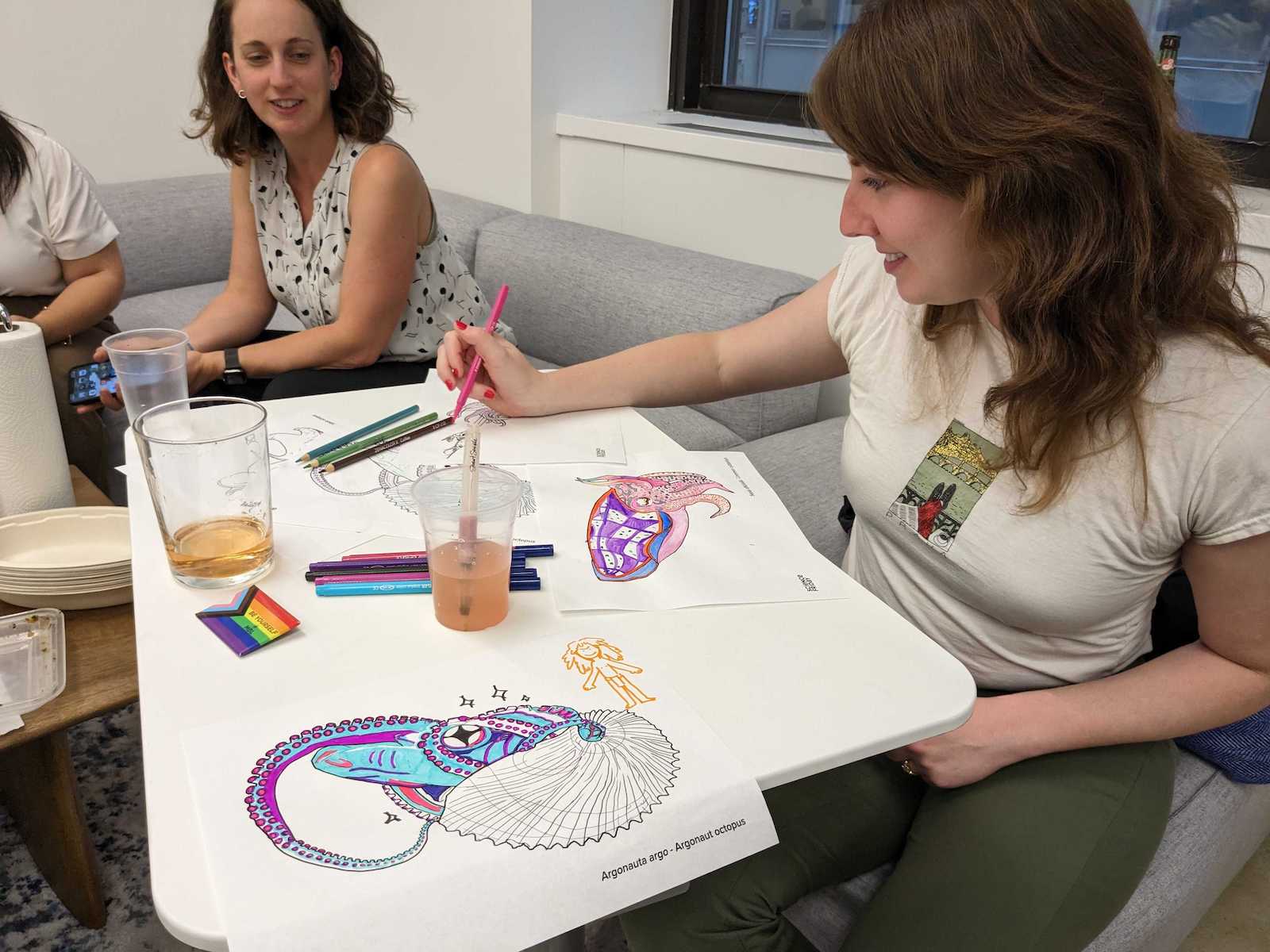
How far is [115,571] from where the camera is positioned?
110cm

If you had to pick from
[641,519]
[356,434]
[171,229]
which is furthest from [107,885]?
[171,229]

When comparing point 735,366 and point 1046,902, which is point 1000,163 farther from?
point 1046,902

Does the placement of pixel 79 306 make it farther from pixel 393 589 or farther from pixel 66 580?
pixel 393 589

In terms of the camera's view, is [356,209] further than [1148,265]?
Yes

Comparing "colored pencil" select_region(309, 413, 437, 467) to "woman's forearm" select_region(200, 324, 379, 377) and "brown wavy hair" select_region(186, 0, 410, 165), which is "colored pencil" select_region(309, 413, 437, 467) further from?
"brown wavy hair" select_region(186, 0, 410, 165)

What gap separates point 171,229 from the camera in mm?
2812

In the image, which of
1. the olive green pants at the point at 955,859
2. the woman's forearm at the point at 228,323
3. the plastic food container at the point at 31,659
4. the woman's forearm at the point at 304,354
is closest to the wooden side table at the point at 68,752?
the plastic food container at the point at 31,659

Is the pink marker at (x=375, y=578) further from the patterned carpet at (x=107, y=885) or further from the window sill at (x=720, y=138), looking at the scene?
the window sill at (x=720, y=138)

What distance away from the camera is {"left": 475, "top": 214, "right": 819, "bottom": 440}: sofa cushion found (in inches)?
82.0

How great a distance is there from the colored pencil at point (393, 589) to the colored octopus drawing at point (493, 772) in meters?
0.16

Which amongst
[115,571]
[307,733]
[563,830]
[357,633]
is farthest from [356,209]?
[563,830]

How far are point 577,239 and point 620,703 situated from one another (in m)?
1.89

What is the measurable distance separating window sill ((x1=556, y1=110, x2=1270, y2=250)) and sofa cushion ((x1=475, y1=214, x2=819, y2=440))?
24cm

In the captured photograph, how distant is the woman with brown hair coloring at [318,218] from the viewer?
5.44ft
